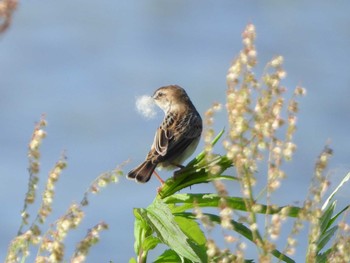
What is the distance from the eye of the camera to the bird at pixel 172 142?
638cm

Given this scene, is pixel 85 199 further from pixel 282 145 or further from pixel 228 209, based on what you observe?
pixel 282 145

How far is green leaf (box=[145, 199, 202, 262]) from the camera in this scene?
13.8 ft

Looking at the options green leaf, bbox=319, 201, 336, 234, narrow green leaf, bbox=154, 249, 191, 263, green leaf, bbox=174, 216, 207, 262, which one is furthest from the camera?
narrow green leaf, bbox=154, 249, 191, 263

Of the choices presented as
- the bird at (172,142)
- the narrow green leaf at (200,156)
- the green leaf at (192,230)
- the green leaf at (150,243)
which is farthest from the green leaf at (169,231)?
the bird at (172,142)

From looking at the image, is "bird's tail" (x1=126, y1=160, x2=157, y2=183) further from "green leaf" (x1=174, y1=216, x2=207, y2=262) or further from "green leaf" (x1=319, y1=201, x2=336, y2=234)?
"green leaf" (x1=319, y1=201, x2=336, y2=234)

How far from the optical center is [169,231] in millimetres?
4398

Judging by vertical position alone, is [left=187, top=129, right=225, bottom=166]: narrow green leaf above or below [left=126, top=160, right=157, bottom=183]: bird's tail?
below

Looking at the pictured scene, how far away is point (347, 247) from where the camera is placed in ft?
11.9

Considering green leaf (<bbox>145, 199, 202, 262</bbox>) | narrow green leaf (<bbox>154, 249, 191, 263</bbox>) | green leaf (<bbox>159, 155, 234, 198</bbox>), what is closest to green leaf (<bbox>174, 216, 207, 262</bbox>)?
green leaf (<bbox>145, 199, 202, 262</bbox>)

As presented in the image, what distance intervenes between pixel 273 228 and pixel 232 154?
1.41ft

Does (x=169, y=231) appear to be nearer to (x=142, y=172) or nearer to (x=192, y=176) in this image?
(x=192, y=176)

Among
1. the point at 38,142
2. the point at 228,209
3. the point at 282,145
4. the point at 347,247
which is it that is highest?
the point at 38,142

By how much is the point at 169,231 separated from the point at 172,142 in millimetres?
2483

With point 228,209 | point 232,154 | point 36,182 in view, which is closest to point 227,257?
point 228,209
